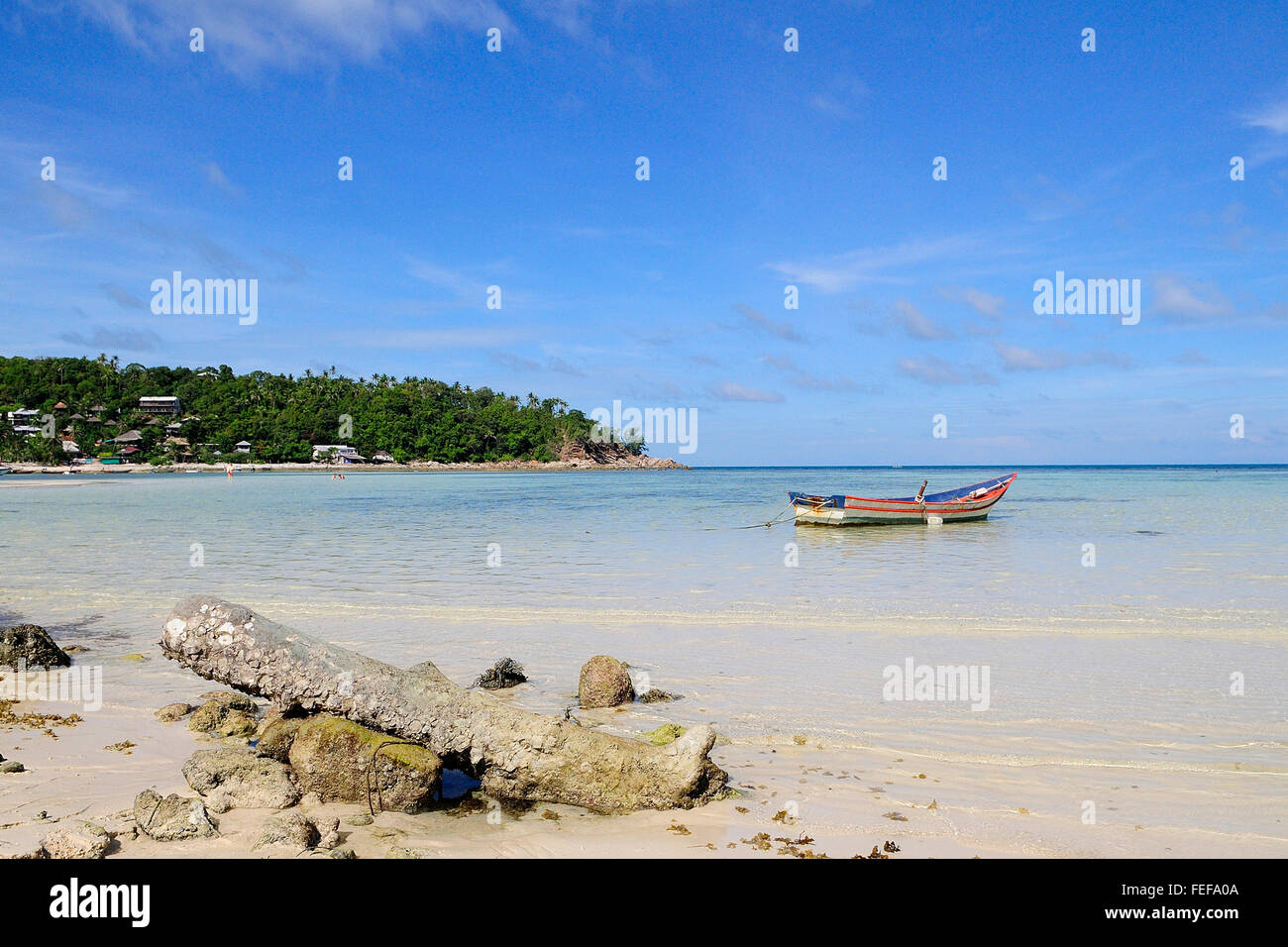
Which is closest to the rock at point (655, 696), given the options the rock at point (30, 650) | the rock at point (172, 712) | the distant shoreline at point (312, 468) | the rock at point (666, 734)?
the rock at point (666, 734)

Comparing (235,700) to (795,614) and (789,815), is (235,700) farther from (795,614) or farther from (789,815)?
(795,614)

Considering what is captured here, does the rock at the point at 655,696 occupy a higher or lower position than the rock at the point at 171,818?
lower

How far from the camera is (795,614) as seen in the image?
12883 millimetres

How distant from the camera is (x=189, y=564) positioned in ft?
59.9

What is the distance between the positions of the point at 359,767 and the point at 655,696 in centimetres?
365

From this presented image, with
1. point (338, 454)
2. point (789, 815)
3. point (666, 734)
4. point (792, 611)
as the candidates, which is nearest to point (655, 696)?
point (666, 734)

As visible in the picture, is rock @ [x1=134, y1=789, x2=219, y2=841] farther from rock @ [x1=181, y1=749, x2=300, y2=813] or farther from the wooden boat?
the wooden boat

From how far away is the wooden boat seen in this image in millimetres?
31266

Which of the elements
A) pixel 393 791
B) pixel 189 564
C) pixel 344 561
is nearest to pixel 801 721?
pixel 393 791

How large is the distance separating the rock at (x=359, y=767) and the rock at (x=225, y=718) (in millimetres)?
1558

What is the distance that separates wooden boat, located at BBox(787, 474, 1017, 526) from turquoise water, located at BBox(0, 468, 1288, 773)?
2.35 m

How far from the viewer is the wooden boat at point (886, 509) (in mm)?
31266

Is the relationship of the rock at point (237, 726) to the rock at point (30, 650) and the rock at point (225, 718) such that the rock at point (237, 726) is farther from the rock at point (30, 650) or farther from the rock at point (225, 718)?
the rock at point (30, 650)

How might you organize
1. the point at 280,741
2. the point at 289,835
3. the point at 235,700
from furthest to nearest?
the point at 235,700, the point at 280,741, the point at 289,835
